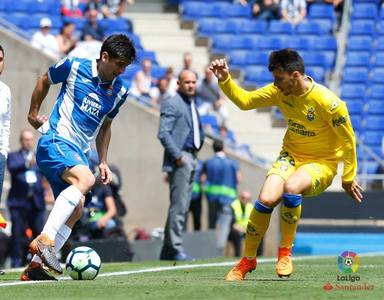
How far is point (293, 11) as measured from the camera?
26484 millimetres

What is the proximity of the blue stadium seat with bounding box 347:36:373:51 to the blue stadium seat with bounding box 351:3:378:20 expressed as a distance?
55cm

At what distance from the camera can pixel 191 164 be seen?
15062mm

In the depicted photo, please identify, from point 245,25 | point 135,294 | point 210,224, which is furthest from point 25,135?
point 245,25

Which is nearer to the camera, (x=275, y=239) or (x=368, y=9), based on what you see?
(x=275, y=239)

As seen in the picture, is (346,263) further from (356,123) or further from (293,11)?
(293,11)

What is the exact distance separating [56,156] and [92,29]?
12.6 metres

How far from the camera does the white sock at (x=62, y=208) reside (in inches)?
400

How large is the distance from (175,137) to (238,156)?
6.71 m

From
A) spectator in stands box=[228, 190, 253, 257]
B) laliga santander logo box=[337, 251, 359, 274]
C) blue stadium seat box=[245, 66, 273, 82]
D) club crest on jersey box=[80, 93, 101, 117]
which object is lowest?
spectator in stands box=[228, 190, 253, 257]

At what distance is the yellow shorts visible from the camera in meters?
10.7

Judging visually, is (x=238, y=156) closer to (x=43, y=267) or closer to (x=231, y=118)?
(x=231, y=118)

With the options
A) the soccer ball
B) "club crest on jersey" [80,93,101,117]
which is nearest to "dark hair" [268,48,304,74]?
"club crest on jersey" [80,93,101,117]

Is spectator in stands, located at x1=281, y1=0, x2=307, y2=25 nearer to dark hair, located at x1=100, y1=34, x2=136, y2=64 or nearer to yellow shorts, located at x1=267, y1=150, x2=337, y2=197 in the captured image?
yellow shorts, located at x1=267, y1=150, x2=337, y2=197

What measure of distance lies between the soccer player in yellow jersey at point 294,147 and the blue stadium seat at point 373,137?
1274cm
